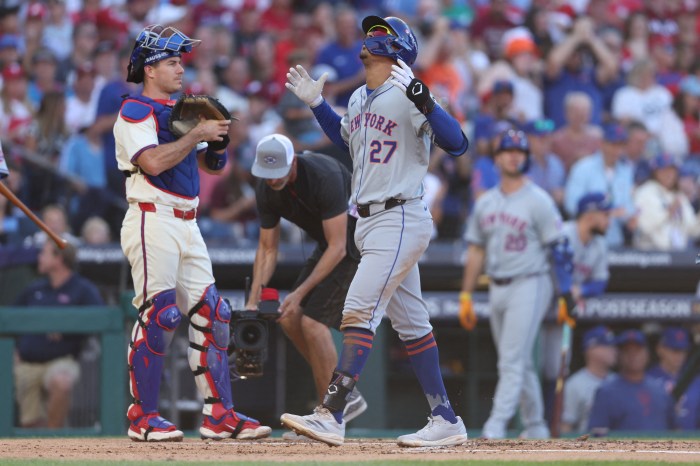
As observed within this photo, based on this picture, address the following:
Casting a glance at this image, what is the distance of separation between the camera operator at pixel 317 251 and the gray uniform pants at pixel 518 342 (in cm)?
191

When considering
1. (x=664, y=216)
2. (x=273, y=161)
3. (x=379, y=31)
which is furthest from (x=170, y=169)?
(x=664, y=216)

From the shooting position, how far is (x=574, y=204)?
39.1ft

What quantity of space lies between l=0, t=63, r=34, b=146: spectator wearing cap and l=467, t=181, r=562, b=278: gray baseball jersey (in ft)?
13.8

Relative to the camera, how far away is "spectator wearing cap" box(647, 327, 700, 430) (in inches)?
432

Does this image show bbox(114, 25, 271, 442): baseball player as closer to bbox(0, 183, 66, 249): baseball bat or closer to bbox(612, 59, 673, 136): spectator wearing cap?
bbox(0, 183, 66, 249): baseball bat

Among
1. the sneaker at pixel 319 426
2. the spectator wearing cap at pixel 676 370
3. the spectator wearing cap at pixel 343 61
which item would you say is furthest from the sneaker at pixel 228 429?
the spectator wearing cap at pixel 343 61

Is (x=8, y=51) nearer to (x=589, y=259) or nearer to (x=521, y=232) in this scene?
(x=521, y=232)

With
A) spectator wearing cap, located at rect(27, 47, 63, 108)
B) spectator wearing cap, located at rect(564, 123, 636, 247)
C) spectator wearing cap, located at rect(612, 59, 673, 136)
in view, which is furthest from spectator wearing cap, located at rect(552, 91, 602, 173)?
spectator wearing cap, located at rect(27, 47, 63, 108)

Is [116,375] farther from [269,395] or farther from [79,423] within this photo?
[269,395]

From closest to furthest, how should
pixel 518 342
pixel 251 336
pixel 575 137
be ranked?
pixel 251 336
pixel 518 342
pixel 575 137

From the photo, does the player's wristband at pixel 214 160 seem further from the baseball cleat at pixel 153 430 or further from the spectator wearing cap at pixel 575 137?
the spectator wearing cap at pixel 575 137

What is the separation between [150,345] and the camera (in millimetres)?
6793

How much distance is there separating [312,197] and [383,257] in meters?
1.30

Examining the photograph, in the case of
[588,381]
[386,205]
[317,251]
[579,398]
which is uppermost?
[386,205]
